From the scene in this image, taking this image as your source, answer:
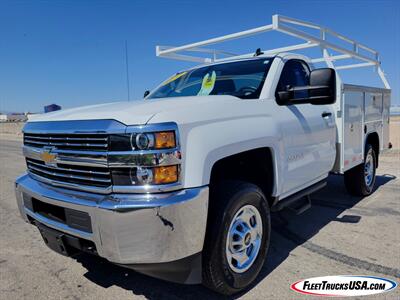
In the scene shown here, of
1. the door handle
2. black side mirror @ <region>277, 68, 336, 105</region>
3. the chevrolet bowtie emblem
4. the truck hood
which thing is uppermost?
black side mirror @ <region>277, 68, 336, 105</region>

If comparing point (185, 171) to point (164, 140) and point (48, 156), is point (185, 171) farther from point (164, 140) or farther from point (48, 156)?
point (48, 156)

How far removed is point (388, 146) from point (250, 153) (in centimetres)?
468

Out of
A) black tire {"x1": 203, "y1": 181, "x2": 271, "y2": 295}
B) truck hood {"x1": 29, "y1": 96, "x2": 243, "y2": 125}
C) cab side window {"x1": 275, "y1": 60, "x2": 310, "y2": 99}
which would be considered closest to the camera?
truck hood {"x1": 29, "y1": 96, "x2": 243, "y2": 125}

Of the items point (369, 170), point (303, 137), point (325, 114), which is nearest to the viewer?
point (303, 137)

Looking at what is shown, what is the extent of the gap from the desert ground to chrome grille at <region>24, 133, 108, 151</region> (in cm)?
125

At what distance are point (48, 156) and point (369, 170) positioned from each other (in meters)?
5.17

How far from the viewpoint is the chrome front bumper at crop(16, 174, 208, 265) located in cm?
204

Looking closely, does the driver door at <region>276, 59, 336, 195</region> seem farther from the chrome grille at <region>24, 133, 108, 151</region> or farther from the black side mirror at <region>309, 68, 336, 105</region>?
the chrome grille at <region>24, 133, 108, 151</region>

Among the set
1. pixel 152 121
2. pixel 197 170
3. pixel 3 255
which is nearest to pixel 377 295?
pixel 197 170

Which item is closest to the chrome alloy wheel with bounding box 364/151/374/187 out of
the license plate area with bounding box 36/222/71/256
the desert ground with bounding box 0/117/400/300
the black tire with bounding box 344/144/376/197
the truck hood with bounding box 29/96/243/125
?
the black tire with bounding box 344/144/376/197

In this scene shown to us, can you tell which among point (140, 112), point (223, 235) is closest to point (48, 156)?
point (140, 112)

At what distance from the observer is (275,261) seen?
3.34m

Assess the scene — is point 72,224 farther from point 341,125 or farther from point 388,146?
point 388,146

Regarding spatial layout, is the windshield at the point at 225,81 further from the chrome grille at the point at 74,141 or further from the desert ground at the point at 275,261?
the desert ground at the point at 275,261
